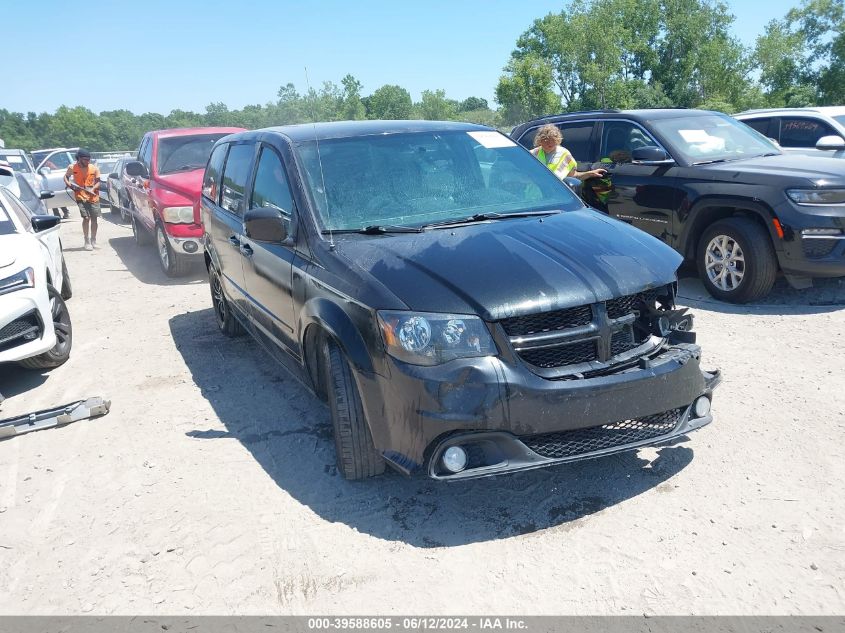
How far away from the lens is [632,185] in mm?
7547

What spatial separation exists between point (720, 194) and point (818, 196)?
831 millimetres

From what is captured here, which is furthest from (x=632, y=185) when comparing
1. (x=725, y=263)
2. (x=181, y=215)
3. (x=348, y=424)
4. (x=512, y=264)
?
(x=181, y=215)

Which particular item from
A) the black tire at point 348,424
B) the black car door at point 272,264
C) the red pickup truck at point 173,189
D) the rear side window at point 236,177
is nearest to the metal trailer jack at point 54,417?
the black car door at point 272,264

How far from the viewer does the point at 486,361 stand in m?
2.96

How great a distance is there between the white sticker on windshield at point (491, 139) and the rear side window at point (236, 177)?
5.32 ft

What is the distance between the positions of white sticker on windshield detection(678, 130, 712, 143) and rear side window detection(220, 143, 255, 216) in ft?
15.6

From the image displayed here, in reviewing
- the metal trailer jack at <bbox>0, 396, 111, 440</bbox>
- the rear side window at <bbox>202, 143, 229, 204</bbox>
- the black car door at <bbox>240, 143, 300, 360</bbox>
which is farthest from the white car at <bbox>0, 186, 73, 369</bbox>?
the black car door at <bbox>240, 143, 300, 360</bbox>

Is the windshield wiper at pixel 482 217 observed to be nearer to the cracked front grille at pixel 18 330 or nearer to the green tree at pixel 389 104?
the cracked front grille at pixel 18 330

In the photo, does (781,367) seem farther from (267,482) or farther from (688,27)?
(688,27)

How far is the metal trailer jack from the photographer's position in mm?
4615

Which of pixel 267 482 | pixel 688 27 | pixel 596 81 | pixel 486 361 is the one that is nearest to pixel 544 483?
pixel 486 361

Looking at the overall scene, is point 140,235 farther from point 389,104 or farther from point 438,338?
point 389,104

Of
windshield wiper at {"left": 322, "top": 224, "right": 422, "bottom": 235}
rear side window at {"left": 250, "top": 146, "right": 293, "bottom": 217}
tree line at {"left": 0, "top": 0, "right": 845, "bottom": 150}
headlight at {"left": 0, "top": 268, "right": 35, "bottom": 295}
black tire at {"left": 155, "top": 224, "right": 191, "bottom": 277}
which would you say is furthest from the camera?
tree line at {"left": 0, "top": 0, "right": 845, "bottom": 150}

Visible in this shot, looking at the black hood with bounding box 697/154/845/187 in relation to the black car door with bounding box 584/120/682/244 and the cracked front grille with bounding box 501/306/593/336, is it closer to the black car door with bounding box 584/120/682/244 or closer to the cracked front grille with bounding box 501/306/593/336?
the black car door with bounding box 584/120/682/244
